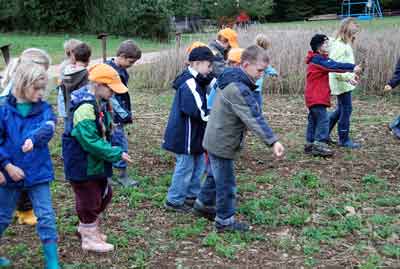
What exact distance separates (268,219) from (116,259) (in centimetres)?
148

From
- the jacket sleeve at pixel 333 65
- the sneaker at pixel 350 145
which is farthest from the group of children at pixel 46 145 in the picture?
the sneaker at pixel 350 145

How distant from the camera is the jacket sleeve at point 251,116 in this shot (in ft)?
14.0

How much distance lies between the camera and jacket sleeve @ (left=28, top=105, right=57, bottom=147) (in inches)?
141

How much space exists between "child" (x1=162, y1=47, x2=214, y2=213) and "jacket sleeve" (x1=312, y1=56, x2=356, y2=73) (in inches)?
91.3

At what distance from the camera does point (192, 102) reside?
4.99 m

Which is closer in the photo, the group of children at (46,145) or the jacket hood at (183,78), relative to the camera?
the group of children at (46,145)

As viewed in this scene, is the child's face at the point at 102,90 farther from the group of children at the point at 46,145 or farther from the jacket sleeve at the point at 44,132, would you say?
the jacket sleeve at the point at 44,132

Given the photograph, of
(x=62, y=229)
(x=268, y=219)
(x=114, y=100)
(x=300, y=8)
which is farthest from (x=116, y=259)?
(x=300, y=8)

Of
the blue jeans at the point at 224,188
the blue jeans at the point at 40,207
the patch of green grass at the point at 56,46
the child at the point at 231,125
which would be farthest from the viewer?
the patch of green grass at the point at 56,46

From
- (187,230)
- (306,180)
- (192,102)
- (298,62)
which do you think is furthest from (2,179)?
(298,62)

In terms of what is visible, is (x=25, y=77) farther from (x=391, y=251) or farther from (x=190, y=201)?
(x=391, y=251)

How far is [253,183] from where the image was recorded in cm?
605

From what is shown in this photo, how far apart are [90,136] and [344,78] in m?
4.45

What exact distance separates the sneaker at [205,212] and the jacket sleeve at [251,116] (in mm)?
1107
